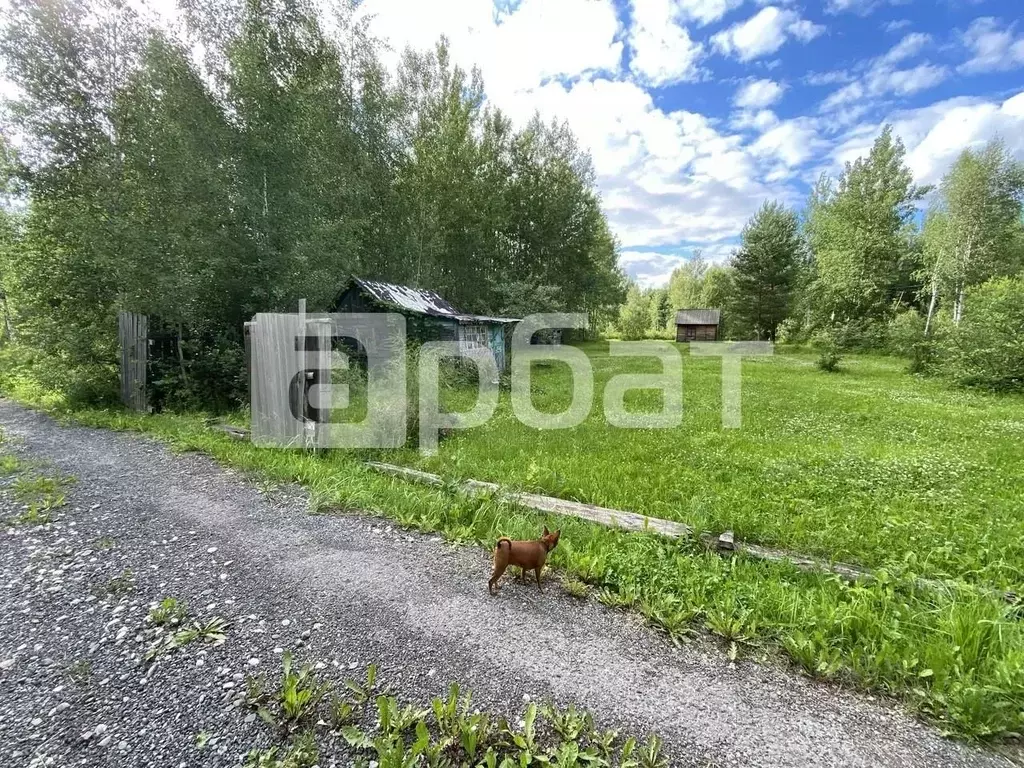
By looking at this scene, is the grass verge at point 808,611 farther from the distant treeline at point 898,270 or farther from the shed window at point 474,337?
the distant treeline at point 898,270

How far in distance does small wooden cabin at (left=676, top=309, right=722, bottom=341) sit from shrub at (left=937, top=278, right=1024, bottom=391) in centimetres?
2575

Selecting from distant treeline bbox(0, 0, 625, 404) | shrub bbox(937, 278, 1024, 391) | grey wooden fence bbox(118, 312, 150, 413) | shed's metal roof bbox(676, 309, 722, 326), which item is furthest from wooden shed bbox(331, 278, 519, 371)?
shed's metal roof bbox(676, 309, 722, 326)

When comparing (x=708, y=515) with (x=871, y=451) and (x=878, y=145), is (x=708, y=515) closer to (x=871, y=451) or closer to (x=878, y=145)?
(x=871, y=451)

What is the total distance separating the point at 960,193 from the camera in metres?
22.2

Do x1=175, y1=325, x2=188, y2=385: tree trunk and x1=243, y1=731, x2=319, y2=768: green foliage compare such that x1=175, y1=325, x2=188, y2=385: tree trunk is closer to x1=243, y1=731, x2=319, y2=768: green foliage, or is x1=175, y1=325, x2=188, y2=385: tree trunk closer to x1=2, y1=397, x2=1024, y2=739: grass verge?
x1=2, y1=397, x2=1024, y2=739: grass verge

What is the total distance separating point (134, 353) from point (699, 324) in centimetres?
4137

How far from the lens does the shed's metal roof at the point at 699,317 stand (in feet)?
131

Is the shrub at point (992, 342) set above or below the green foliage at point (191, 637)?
above

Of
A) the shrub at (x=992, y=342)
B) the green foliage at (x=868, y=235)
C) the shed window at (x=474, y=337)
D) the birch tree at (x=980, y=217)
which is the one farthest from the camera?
the green foliage at (x=868, y=235)

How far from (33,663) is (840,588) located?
4.98m

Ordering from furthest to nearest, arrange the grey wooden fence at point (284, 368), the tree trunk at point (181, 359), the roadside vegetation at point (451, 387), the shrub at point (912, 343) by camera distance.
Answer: the shrub at point (912, 343), the tree trunk at point (181, 359), the grey wooden fence at point (284, 368), the roadside vegetation at point (451, 387)

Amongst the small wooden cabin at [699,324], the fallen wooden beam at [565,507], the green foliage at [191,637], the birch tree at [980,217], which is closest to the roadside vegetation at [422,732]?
the green foliage at [191,637]

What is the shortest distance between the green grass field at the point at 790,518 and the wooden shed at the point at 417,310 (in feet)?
18.8

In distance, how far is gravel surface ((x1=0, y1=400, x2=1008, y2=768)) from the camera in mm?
1941
